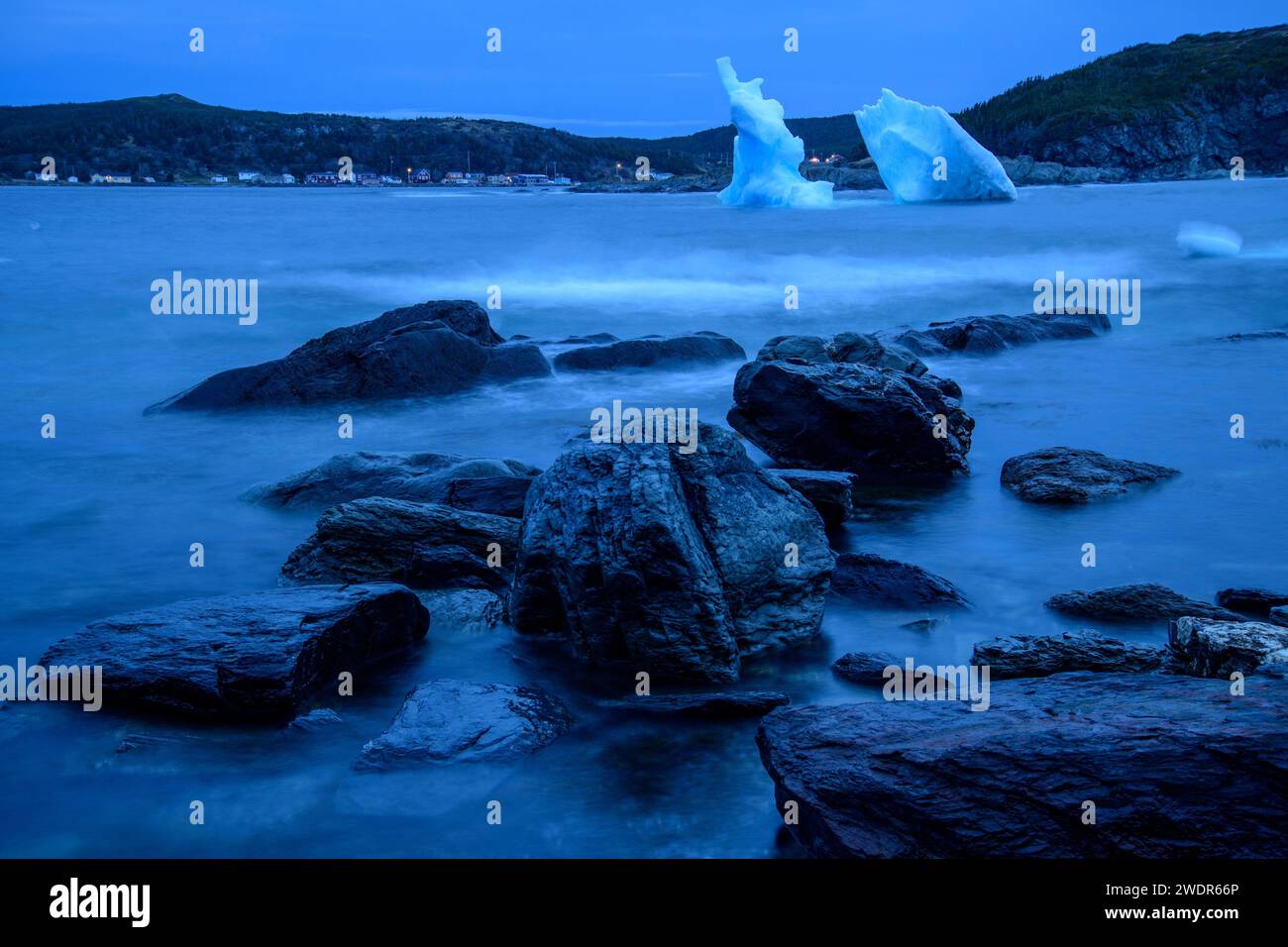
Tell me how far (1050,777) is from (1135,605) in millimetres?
2672

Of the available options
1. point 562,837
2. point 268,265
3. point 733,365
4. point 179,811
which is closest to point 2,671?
point 179,811

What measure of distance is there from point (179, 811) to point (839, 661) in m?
2.67

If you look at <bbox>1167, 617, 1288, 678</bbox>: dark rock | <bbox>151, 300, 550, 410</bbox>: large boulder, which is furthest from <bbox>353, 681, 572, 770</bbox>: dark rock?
<bbox>151, 300, 550, 410</bbox>: large boulder

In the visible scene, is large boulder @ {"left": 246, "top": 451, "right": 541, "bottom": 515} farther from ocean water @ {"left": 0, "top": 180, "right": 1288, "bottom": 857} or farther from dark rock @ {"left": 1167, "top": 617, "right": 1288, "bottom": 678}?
dark rock @ {"left": 1167, "top": 617, "right": 1288, "bottom": 678}

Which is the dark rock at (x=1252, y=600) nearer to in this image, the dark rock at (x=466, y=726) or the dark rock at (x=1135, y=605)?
the dark rock at (x=1135, y=605)

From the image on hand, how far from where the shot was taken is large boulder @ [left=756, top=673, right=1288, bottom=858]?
3127 millimetres

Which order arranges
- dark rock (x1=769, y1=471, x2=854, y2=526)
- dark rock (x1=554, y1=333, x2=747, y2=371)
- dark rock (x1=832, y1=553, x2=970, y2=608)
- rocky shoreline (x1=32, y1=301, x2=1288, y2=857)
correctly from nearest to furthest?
1. rocky shoreline (x1=32, y1=301, x2=1288, y2=857)
2. dark rock (x1=832, y1=553, x2=970, y2=608)
3. dark rock (x1=769, y1=471, x2=854, y2=526)
4. dark rock (x1=554, y1=333, x2=747, y2=371)

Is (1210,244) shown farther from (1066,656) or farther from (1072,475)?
(1066,656)

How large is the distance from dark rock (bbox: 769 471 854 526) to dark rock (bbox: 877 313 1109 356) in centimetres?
691

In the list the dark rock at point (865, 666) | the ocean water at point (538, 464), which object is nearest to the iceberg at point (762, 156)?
the ocean water at point (538, 464)

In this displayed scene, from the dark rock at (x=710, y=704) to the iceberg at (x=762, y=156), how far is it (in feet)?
127

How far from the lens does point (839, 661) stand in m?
5.14

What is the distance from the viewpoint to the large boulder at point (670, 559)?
4.89 meters

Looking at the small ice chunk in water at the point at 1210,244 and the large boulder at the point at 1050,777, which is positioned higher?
the small ice chunk in water at the point at 1210,244
